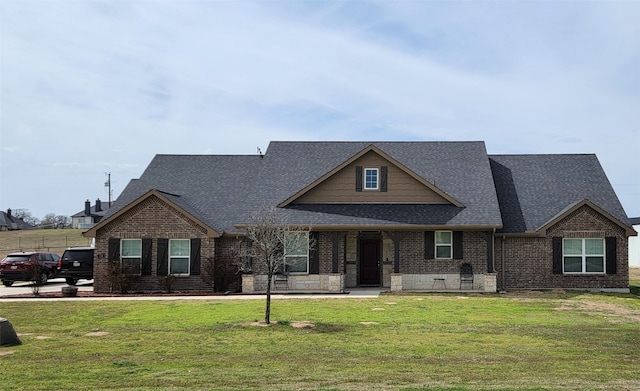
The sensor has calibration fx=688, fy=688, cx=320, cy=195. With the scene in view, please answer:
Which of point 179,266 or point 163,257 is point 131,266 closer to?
point 163,257

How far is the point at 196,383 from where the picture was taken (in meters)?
10.8

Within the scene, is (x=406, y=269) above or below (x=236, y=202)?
below

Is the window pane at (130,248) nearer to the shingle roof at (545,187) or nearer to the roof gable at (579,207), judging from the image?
the shingle roof at (545,187)

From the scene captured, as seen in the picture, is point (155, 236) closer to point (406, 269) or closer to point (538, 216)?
point (406, 269)

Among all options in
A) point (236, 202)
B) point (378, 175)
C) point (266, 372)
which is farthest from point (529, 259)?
point (266, 372)

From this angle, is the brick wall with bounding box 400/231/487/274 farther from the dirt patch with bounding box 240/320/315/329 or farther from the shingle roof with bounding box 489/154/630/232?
the dirt patch with bounding box 240/320/315/329

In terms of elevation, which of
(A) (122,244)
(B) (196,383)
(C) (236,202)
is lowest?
(B) (196,383)

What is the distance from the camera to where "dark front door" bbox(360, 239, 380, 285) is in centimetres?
2942

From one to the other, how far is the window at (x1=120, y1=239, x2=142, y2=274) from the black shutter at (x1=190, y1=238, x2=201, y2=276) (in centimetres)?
222

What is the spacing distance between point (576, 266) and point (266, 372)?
19906 mm

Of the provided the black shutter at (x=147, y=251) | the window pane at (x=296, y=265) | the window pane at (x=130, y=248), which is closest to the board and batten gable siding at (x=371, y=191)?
the window pane at (x=296, y=265)

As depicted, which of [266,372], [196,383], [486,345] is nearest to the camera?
[196,383]

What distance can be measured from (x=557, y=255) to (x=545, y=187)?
4352 mm

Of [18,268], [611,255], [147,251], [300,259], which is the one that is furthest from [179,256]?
[611,255]
